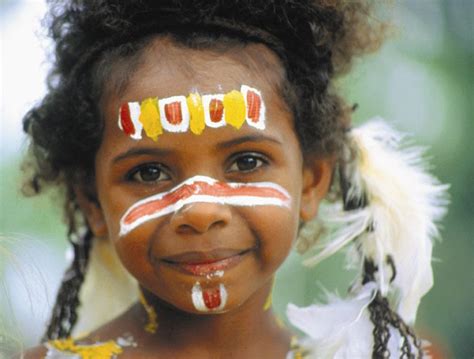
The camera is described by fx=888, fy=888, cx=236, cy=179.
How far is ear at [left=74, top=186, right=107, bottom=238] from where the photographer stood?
8.87 ft

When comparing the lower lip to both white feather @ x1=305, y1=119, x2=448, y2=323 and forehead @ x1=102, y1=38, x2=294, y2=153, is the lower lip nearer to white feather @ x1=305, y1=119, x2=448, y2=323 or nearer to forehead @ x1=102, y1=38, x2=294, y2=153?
forehead @ x1=102, y1=38, x2=294, y2=153

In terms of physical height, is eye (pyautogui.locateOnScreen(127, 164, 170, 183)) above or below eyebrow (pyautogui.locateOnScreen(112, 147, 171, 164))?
below

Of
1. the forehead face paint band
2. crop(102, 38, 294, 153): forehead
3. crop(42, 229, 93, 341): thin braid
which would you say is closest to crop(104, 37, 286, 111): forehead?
crop(102, 38, 294, 153): forehead

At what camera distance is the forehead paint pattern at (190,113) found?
233cm

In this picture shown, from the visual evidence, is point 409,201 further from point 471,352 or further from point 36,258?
point 471,352

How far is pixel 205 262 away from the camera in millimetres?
2332

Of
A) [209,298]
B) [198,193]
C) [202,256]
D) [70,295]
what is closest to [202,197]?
[198,193]

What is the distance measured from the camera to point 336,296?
276cm

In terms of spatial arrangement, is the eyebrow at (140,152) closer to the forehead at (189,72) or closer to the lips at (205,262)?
the forehead at (189,72)

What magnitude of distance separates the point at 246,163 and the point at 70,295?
0.80 metres

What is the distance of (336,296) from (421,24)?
109 inches

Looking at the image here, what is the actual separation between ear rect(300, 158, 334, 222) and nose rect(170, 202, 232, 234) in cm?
45

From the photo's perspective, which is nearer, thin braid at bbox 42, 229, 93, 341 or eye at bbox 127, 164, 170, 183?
eye at bbox 127, 164, 170, 183

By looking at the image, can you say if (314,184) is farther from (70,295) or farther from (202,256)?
(70,295)
